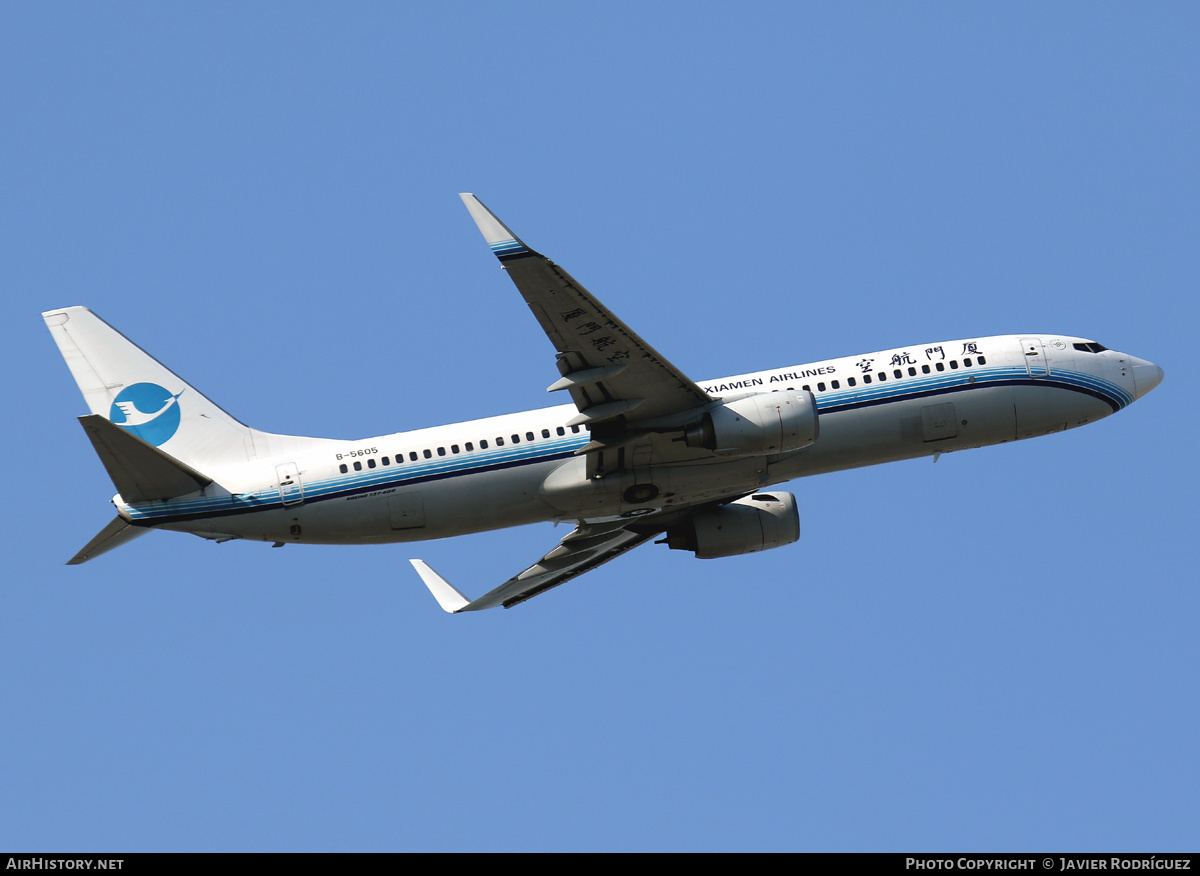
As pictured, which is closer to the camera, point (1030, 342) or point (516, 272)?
point (516, 272)

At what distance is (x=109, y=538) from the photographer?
3703cm

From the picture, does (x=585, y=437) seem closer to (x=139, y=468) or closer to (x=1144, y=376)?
(x=139, y=468)

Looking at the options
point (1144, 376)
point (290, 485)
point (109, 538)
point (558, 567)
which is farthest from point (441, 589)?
point (1144, 376)

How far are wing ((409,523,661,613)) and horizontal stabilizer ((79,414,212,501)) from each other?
10.2 metres

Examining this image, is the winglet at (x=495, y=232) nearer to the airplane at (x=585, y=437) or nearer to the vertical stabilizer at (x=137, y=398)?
the airplane at (x=585, y=437)

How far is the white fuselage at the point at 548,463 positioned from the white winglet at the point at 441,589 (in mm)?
5844

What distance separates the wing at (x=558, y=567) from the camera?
143ft

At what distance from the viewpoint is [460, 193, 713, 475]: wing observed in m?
32.1

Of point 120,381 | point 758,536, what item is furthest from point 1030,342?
point 120,381

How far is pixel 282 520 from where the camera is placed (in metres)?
37.8

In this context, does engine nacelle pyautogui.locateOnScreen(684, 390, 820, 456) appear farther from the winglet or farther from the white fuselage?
the winglet

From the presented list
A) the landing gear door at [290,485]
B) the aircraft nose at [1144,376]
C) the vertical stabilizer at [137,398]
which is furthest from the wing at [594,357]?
the aircraft nose at [1144,376]
